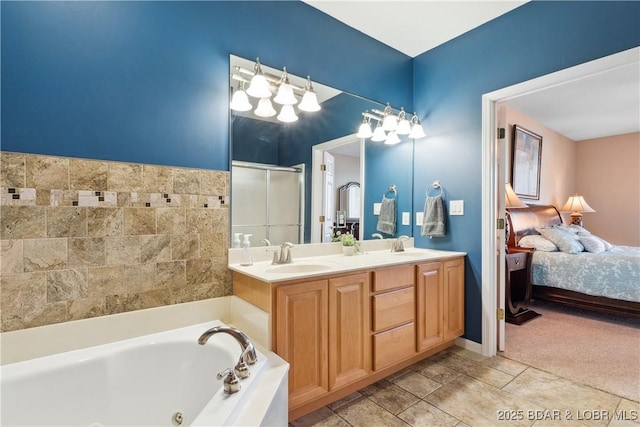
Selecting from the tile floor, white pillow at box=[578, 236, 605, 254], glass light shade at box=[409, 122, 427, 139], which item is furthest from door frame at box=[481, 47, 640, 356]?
white pillow at box=[578, 236, 605, 254]

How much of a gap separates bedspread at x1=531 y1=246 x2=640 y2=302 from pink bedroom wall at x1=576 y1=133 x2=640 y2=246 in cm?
280

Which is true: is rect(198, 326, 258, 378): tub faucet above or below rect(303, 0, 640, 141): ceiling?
below

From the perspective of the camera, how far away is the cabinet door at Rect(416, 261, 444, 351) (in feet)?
7.31

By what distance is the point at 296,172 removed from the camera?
2260 mm

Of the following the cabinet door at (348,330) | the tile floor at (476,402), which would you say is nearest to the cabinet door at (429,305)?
the tile floor at (476,402)

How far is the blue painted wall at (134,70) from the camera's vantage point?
1.38 metres

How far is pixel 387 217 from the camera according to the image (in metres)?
2.91

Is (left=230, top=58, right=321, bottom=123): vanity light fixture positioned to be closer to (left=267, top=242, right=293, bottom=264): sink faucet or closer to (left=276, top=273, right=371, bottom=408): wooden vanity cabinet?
(left=267, top=242, right=293, bottom=264): sink faucet

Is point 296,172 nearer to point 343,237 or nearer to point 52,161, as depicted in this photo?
point 343,237

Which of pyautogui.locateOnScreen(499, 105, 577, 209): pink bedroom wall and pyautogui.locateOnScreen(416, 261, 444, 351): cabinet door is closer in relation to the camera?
pyautogui.locateOnScreen(416, 261, 444, 351): cabinet door

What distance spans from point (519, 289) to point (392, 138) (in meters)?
2.40

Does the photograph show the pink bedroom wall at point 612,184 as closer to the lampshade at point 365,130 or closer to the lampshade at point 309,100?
the lampshade at point 365,130

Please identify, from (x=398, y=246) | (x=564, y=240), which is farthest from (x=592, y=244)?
(x=398, y=246)

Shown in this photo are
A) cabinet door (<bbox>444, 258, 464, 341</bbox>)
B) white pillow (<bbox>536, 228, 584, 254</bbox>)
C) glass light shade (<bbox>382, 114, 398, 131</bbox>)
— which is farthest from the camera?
white pillow (<bbox>536, 228, 584, 254</bbox>)
